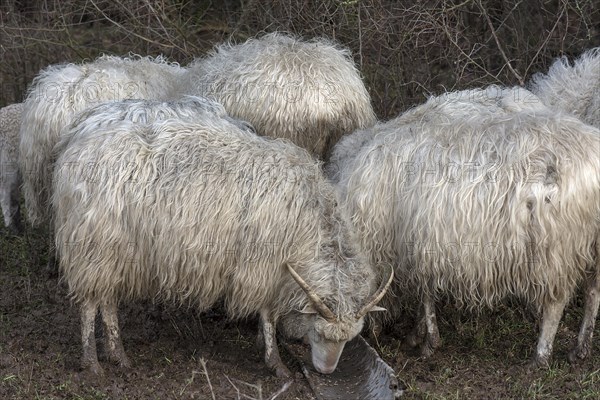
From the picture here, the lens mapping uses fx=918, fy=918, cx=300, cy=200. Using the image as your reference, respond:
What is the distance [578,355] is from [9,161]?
15.7 feet

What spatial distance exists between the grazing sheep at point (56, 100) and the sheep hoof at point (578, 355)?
354 centimetres

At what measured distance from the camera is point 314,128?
654cm

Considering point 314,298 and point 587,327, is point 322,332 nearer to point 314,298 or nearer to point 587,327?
point 314,298

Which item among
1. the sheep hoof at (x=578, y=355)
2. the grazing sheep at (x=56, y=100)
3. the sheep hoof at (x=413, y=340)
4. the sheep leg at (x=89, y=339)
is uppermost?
the grazing sheep at (x=56, y=100)

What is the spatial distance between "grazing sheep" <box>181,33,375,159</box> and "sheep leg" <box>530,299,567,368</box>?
6.80ft

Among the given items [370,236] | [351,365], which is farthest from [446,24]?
[351,365]

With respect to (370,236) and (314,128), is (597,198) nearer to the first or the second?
(370,236)

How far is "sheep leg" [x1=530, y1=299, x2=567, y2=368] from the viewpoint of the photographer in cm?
541

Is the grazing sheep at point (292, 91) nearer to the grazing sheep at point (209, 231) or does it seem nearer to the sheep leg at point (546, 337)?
the grazing sheep at point (209, 231)

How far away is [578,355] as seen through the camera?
5586 mm

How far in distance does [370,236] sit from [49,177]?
2.40m

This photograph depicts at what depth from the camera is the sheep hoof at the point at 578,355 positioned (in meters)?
5.57

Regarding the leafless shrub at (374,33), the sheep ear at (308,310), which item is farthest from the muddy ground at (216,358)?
the leafless shrub at (374,33)

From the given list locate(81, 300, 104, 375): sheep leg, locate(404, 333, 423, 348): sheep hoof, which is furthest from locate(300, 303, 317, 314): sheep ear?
locate(81, 300, 104, 375): sheep leg
